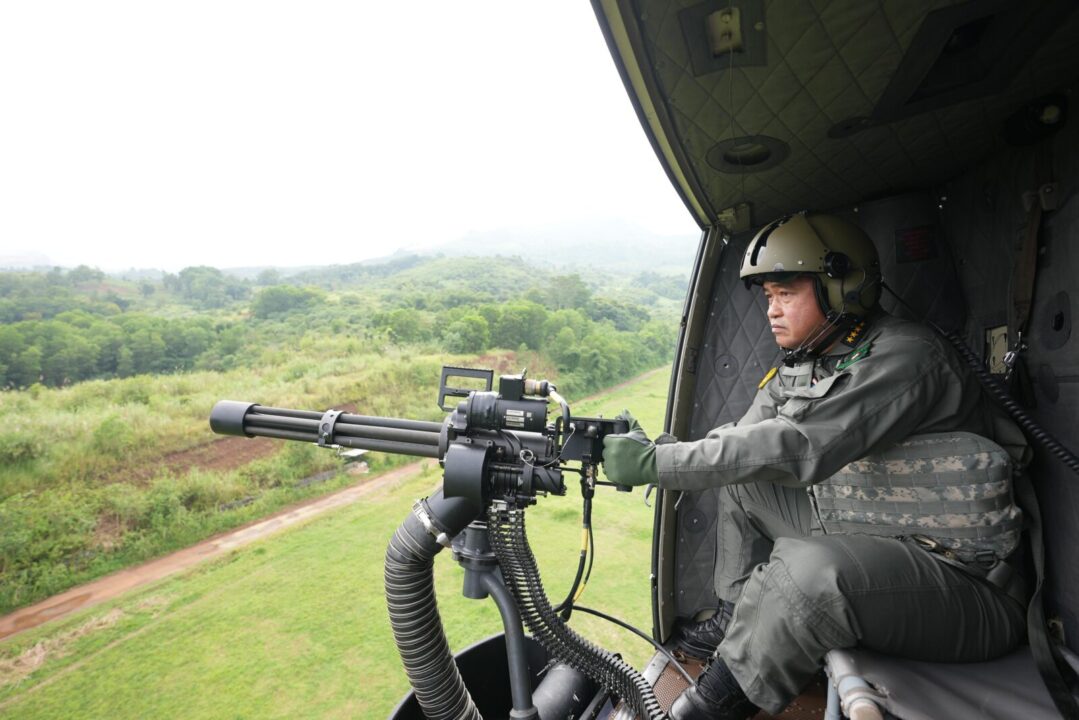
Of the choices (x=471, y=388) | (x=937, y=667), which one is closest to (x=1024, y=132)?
(x=937, y=667)

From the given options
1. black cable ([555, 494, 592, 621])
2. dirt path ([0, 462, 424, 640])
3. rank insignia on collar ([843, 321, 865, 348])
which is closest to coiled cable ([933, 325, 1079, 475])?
rank insignia on collar ([843, 321, 865, 348])

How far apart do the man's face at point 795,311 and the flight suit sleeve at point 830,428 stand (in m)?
0.35

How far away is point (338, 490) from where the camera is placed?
559 cm

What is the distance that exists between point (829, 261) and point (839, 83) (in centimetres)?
54

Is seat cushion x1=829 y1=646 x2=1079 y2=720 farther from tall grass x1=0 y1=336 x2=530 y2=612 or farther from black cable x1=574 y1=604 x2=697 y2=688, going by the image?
tall grass x1=0 y1=336 x2=530 y2=612

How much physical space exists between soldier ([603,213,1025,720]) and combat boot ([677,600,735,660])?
79cm

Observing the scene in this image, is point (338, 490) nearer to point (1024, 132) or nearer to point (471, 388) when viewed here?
point (471, 388)

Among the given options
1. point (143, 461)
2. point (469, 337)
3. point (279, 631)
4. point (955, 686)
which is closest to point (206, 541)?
point (143, 461)

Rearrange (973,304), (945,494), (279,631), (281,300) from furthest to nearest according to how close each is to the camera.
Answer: (281,300) → (279,631) → (973,304) → (945,494)

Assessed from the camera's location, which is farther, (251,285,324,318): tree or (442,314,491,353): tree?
(251,285,324,318): tree

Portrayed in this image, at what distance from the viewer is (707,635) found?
211cm

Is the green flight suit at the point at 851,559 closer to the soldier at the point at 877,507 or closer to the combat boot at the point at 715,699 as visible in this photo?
the soldier at the point at 877,507

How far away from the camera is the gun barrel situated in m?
1.47

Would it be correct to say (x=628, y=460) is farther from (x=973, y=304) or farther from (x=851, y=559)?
(x=973, y=304)
